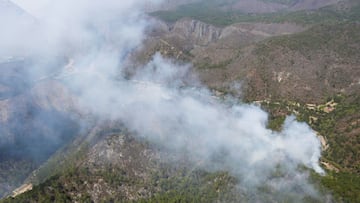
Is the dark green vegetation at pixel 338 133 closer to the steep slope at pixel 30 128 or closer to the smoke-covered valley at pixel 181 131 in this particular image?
the smoke-covered valley at pixel 181 131

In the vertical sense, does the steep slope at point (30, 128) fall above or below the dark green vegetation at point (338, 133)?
below

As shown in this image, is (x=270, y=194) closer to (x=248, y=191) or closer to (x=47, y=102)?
(x=248, y=191)

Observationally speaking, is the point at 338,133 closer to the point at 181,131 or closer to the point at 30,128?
the point at 181,131

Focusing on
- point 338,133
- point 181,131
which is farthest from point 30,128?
point 338,133

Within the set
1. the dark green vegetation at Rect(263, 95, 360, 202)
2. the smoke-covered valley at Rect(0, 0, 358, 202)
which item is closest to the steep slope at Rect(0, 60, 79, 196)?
the smoke-covered valley at Rect(0, 0, 358, 202)

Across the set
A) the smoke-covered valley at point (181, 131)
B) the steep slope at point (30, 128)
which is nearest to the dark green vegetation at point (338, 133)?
the smoke-covered valley at point (181, 131)

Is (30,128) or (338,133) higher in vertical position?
(338,133)

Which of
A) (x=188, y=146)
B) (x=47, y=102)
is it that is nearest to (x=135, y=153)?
(x=188, y=146)

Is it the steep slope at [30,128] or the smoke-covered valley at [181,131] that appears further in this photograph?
the steep slope at [30,128]

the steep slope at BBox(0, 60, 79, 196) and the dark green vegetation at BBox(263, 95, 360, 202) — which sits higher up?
the dark green vegetation at BBox(263, 95, 360, 202)

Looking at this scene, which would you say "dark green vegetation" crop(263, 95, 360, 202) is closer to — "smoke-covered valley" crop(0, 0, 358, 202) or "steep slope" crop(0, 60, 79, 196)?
"smoke-covered valley" crop(0, 0, 358, 202)

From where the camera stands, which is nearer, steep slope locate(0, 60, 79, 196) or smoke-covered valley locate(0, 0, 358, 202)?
smoke-covered valley locate(0, 0, 358, 202)
